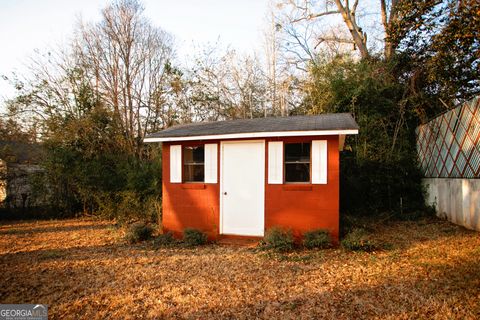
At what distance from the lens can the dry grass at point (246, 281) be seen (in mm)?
3570

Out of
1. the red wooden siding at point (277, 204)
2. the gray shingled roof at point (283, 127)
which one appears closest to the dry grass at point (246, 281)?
the red wooden siding at point (277, 204)

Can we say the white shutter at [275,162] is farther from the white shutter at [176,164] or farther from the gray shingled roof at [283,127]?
the white shutter at [176,164]

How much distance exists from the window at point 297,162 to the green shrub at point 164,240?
3.33 metres

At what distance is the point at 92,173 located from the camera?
439 inches

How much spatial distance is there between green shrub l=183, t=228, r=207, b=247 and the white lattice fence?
714 cm

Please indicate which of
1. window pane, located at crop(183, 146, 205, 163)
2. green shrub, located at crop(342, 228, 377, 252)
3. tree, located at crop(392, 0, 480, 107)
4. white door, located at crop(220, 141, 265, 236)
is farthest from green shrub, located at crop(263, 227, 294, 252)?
tree, located at crop(392, 0, 480, 107)

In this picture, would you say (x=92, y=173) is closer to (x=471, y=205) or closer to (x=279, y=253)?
(x=279, y=253)

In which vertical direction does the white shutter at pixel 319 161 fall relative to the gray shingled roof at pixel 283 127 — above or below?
below

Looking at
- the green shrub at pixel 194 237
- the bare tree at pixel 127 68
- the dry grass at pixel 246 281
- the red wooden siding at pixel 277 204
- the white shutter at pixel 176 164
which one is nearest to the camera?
the dry grass at pixel 246 281

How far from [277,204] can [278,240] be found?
94cm

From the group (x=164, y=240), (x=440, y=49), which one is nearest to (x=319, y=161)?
(x=164, y=240)

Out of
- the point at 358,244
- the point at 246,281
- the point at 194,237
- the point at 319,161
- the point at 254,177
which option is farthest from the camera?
the point at 254,177

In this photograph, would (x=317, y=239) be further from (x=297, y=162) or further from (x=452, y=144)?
(x=452, y=144)

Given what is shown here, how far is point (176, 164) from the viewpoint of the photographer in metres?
7.68
